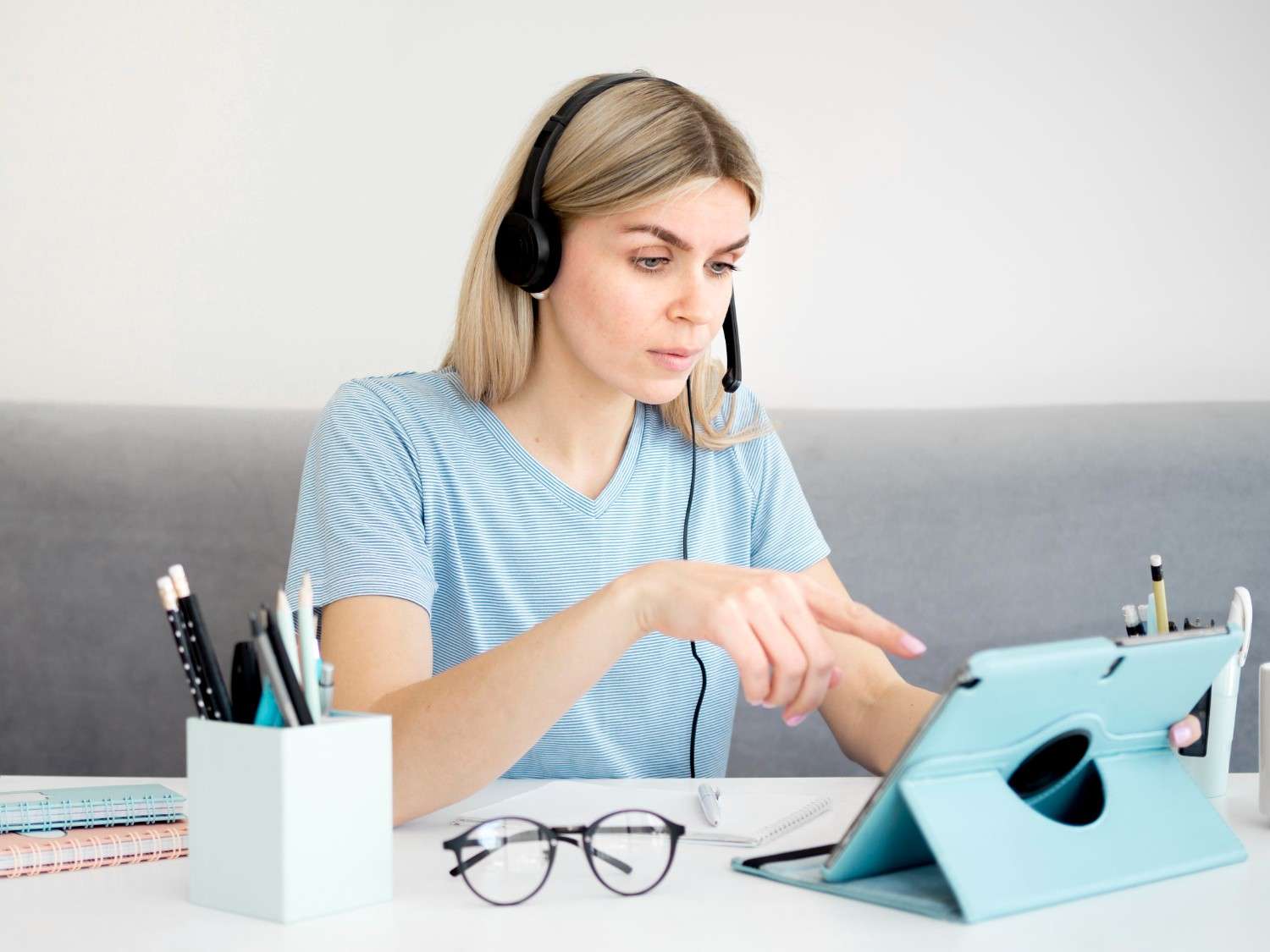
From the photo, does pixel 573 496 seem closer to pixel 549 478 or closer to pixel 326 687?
pixel 549 478

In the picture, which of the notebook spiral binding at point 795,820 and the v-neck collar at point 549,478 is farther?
the v-neck collar at point 549,478

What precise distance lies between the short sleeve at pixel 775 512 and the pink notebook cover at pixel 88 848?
0.75m

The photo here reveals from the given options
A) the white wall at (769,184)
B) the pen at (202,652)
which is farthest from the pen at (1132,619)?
the white wall at (769,184)

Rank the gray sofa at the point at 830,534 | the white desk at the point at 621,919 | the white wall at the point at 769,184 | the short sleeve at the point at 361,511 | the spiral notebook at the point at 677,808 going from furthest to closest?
the white wall at the point at 769,184 → the gray sofa at the point at 830,534 → the short sleeve at the point at 361,511 → the spiral notebook at the point at 677,808 → the white desk at the point at 621,919

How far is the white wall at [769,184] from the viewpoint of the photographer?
1.76 metres

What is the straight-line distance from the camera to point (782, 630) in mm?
760

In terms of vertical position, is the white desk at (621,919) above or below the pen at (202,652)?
below

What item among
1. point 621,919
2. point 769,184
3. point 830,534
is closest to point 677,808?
point 621,919

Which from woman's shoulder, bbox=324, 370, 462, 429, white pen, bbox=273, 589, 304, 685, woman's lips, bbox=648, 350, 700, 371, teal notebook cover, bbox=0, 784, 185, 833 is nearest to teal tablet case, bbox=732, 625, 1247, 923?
white pen, bbox=273, 589, 304, 685

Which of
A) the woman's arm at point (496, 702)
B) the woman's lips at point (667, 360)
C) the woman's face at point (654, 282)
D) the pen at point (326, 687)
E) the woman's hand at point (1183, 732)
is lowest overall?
the woman's arm at point (496, 702)

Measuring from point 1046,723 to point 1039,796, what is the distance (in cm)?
7

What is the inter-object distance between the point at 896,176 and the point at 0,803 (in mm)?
1406

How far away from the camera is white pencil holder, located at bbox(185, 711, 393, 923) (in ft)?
2.13

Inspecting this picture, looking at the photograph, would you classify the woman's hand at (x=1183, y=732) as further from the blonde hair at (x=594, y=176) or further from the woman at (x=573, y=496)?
the blonde hair at (x=594, y=176)
